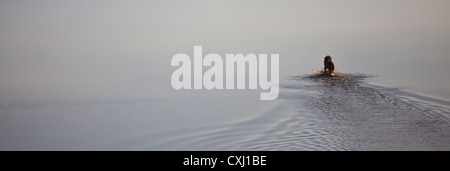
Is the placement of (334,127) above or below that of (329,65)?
below

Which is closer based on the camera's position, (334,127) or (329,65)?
(334,127)

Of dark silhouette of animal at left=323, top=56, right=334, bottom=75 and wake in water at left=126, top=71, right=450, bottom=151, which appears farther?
dark silhouette of animal at left=323, top=56, right=334, bottom=75

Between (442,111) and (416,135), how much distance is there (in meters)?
1.86

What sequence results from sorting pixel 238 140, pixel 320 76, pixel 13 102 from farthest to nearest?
pixel 320 76 < pixel 13 102 < pixel 238 140

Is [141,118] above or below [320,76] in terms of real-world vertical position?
below

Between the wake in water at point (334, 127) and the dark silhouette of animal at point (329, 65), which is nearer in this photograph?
the wake in water at point (334, 127)

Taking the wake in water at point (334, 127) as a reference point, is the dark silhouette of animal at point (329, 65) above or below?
above

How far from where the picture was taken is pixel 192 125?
8.20 meters

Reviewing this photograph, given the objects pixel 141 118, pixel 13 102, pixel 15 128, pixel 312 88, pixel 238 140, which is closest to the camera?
pixel 238 140

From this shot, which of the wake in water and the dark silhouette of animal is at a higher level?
the dark silhouette of animal
